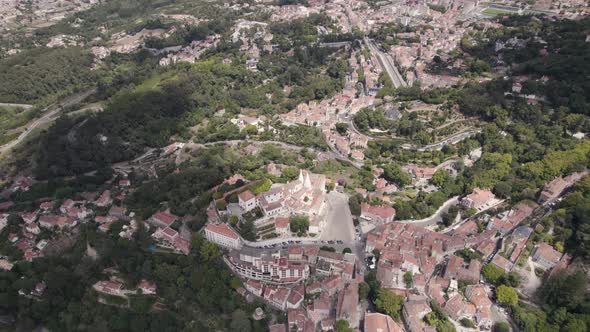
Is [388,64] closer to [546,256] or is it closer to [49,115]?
[546,256]

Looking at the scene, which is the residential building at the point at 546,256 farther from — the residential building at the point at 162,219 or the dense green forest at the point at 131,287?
the residential building at the point at 162,219

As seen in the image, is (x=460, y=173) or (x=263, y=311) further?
(x=460, y=173)

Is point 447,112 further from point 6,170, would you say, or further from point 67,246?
point 6,170

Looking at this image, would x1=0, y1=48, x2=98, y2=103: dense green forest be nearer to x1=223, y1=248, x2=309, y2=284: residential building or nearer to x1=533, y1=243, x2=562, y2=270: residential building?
x1=223, y1=248, x2=309, y2=284: residential building

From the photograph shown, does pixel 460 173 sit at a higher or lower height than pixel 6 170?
higher

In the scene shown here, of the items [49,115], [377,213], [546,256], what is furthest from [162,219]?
[49,115]

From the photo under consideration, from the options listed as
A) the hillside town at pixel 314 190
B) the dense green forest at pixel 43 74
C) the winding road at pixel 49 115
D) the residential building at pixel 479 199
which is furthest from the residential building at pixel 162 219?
the dense green forest at pixel 43 74

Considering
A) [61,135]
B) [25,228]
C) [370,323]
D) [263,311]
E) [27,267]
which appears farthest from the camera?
[61,135]

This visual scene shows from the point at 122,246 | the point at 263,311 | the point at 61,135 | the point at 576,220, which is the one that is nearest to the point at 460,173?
the point at 576,220
